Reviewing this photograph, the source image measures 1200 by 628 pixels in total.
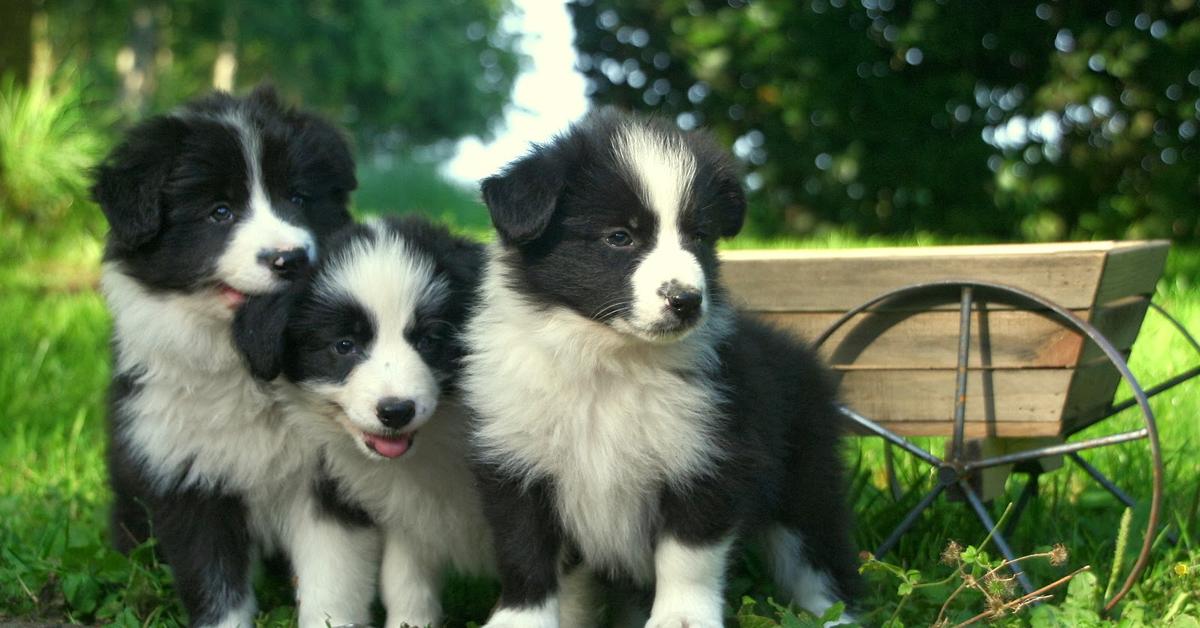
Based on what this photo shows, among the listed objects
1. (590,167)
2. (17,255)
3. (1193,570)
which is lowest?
(17,255)

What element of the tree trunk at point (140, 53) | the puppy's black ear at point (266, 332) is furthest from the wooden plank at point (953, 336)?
the tree trunk at point (140, 53)

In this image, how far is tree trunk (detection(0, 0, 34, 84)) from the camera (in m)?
10.2

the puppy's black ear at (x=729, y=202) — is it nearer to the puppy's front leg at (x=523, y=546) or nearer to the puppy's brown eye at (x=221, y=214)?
the puppy's front leg at (x=523, y=546)

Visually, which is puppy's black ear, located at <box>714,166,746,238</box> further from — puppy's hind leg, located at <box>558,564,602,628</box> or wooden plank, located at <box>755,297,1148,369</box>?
puppy's hind leg, located at <box>558,564,602,628</box>

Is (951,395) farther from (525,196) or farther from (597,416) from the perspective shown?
(525,196)

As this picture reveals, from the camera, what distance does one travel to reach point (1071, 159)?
868 cm

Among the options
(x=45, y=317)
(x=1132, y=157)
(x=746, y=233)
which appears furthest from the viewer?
(x=746, y=233)

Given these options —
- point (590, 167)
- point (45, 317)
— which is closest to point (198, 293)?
point (590, 167)

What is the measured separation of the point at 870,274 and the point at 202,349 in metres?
1.88

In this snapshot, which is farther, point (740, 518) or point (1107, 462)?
point (1107, 462)

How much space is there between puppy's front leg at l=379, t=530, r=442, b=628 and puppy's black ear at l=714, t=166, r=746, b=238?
3.87 feet

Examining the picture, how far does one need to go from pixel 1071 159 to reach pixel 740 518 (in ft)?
21.3

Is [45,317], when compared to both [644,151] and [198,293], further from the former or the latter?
[644,151]

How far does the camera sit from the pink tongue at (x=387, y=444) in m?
3.17
